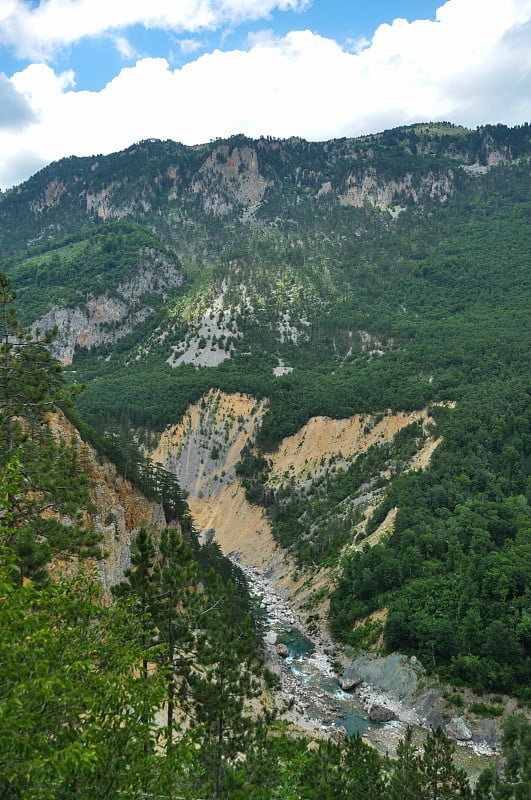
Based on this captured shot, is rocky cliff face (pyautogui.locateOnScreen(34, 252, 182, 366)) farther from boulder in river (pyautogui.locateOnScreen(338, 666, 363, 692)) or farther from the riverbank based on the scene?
boulder in river (pyautogui.locateOnScreen(338, 666, 363, 692))

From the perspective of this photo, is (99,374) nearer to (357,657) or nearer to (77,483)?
(357,657)

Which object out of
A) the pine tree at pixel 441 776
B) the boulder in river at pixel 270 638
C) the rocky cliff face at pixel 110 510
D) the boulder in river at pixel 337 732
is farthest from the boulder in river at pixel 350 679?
the pine tree at pixel 441 776

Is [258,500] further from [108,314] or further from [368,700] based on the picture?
[108,314]

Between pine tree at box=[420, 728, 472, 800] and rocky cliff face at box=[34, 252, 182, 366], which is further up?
rocky cliff face at box=[34, 252, 182, 366]

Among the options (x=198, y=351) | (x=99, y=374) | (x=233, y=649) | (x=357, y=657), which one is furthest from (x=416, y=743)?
(x=99, y=374)

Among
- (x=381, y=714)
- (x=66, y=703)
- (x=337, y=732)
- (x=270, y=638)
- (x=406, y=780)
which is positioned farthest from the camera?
(x=270, y=638)

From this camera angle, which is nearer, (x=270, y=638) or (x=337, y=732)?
(x=337, y=732)

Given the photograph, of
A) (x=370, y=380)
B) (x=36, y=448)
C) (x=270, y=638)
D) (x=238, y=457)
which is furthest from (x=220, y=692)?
(x=370, y=380)

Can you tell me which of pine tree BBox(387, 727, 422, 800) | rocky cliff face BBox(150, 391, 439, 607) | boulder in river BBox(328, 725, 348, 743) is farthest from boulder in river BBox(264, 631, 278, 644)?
pine tree BBox(387, 727, 422, 800)
